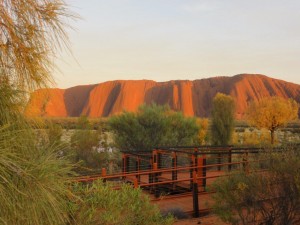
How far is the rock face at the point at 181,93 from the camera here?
354 ft

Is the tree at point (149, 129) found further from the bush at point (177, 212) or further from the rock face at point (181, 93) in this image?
the rock face at point (181, 93)

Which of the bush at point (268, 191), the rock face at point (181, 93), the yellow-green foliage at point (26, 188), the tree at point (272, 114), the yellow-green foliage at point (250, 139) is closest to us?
the yellow-green foliage at point (26, 188)

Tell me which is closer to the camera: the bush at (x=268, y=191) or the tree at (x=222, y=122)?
the bush at (x=268, y=191)

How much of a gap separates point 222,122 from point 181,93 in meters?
83.7

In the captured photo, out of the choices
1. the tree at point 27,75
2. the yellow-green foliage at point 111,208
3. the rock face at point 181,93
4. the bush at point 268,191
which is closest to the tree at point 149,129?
the bush at point 268,191

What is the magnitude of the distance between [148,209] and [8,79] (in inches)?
104

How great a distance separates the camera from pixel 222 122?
29.7 m

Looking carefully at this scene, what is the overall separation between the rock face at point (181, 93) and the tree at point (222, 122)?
66.8 meters

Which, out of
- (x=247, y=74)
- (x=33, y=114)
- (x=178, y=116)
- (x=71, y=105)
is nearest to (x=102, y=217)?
(x=33, y=114)

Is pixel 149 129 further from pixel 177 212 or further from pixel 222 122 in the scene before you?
pixel 177 212

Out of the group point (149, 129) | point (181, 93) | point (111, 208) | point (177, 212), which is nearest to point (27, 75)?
point (111, 208)

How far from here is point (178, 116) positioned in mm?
24734

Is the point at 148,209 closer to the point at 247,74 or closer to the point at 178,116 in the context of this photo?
the point at 178,116

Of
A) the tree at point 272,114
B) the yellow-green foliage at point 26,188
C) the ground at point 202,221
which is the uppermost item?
the tree at point 272,114
